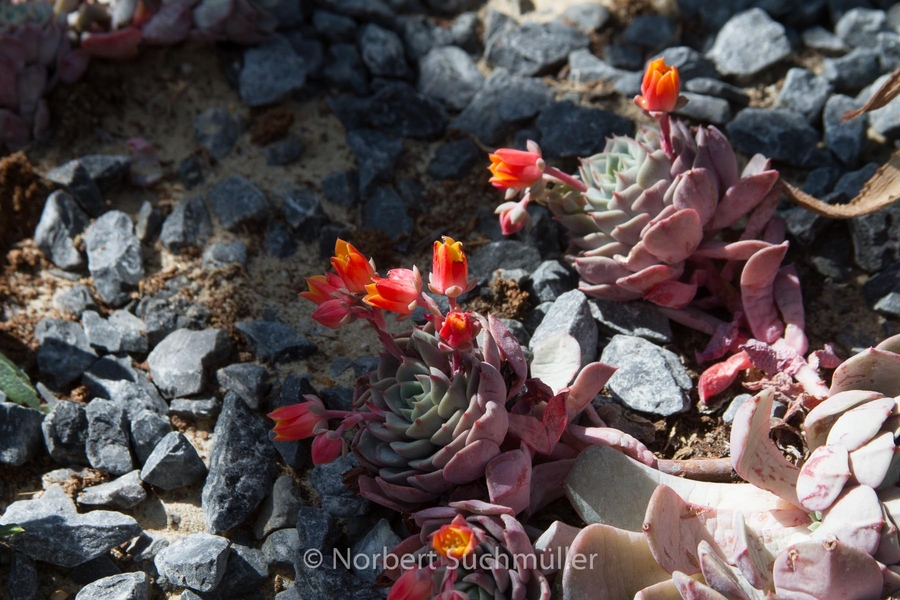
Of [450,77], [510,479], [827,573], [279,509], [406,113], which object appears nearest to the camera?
[827,573]

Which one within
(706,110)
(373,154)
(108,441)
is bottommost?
(108,441)

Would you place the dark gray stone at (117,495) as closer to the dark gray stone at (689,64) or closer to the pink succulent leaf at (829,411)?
the pink succulent leaf at (829,411)

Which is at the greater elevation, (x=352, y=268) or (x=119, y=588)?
(x=352, y=268)

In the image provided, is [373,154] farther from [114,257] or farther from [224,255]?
[114,257]

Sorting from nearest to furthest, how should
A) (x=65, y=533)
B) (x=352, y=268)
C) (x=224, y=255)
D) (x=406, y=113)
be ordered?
(x=352, y=268) → (x=65, y=533) → (x=224, y=255) → (x=406, y=113)

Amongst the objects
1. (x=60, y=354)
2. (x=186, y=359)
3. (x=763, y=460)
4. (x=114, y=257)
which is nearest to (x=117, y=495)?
(x=186, y=359)

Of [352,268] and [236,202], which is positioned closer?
[352,268]

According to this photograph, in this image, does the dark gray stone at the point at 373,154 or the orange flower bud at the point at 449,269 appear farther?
the dark gray stone at the point at 373,154

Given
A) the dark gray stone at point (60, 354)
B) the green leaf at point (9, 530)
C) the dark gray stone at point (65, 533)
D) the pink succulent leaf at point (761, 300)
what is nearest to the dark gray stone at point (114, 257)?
the dark gray stone at point (60, 354)
